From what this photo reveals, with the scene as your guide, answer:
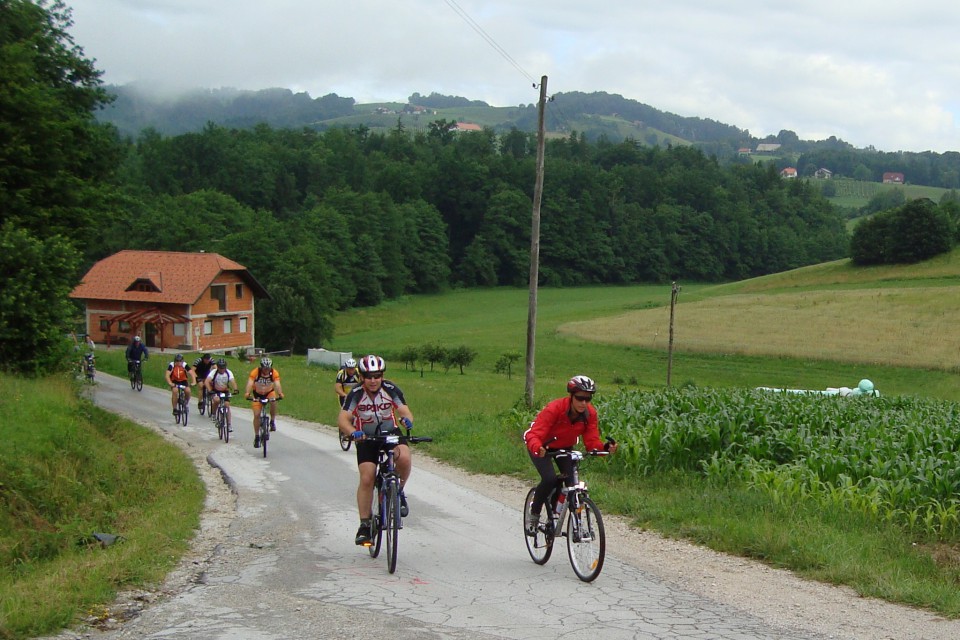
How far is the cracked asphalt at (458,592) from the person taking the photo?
710 centimetres

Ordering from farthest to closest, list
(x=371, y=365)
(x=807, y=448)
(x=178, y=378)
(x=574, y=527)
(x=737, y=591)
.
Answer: (x=178, y=378)
(x=807, y=448)
(x=371, y=365)
(x=574, y=527)
(x=737, y=591)

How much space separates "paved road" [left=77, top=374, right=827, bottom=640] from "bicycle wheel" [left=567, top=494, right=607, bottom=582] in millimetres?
146

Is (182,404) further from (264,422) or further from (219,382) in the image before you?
(264,422)

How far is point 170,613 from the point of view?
7363mm

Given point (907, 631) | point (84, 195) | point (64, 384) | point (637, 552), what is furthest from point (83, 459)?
point (84, 195)

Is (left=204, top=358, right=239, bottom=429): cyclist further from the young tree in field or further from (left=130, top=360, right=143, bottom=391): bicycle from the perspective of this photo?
the young tree in field

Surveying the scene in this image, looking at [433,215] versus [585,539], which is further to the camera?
[433,215]

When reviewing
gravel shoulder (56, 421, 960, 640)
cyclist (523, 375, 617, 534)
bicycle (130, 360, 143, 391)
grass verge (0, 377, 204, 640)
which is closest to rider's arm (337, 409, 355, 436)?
cyclist (523, 375, 617, 534)

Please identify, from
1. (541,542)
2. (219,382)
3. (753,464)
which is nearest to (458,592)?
(541,542)

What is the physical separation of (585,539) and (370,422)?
2.36 m

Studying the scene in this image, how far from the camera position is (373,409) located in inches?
370

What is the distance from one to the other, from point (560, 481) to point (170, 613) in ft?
11.7

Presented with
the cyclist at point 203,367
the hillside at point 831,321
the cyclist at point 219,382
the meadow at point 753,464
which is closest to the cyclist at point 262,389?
the cyclist at point 219,382

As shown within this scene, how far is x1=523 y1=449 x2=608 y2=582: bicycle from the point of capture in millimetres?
8484
